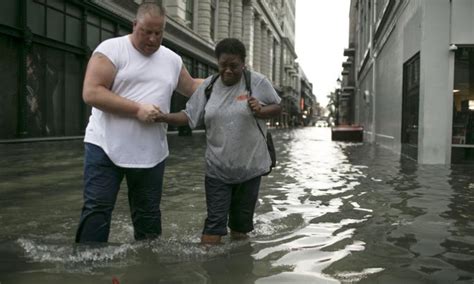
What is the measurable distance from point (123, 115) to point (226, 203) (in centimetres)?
110

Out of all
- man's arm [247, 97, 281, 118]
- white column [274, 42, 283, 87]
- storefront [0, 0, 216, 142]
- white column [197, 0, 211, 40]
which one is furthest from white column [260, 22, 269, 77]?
man's arm [247, 97, 281, 118]

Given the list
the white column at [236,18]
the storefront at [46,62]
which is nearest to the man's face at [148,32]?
Result: the storefront at [46,62]

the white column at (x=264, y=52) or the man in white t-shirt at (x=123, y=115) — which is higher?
the white column at (x=264, y=52)

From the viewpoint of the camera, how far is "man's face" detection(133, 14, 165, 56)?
3.88 metres

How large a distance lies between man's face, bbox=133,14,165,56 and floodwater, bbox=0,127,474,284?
151cm

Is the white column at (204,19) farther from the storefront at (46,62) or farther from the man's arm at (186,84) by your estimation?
the man's arm at (186,84)

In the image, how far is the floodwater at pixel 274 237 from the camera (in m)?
3.95

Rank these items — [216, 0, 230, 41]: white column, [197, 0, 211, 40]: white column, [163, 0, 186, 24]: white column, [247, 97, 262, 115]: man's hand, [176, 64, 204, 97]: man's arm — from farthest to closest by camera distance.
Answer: [216, 0, 230, 41]: white column, [197, 0, 211, 40]: white column, [163, 0, 186, 24]: white column, [176, 64, 204, 97]: man's arm, [247, 97, 262, 115]: man's hand

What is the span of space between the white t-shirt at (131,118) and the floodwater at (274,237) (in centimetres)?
78

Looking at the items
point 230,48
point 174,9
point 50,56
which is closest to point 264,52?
point 174,9

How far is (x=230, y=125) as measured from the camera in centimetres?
428

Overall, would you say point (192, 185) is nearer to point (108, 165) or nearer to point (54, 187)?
point (54, 187)

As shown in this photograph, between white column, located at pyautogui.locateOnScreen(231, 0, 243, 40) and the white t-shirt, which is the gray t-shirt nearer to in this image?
the white t-shirt

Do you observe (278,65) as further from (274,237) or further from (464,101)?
(274,237)
